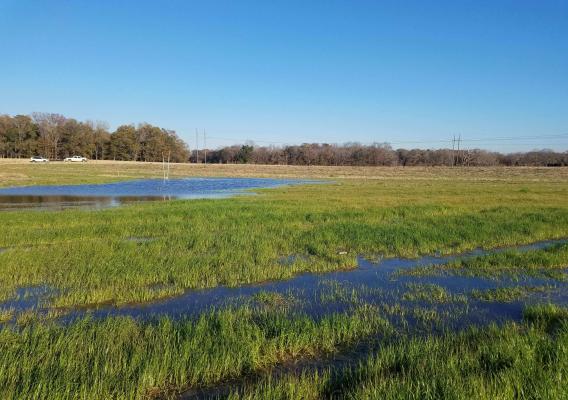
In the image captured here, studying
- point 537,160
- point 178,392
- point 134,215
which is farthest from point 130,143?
point 537,160

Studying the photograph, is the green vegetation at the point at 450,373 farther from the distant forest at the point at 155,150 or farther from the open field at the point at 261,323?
the distant forest at the point at 155,150

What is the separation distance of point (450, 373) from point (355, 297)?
4202 millimetres

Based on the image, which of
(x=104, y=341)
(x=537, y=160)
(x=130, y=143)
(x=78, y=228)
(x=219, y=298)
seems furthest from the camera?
(x=537, y=160)

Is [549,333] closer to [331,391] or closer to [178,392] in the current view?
[331,391]

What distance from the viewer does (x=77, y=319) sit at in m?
7.34

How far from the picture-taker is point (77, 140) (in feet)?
365

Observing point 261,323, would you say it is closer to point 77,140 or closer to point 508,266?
point 508,266

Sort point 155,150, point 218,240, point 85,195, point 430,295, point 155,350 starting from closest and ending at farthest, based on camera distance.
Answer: point 155,350
point 430,295
point 218,240
point 85,195
point 155,150

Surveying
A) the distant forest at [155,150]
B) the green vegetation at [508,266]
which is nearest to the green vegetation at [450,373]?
the green vegetation at [508,266]

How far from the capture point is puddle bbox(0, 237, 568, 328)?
27.8ft

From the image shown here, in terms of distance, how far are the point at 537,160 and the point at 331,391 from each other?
152455 mm

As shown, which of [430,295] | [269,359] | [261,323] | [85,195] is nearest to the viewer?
[269,359]

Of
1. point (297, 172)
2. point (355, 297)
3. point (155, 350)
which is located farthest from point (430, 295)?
point (297, 172)

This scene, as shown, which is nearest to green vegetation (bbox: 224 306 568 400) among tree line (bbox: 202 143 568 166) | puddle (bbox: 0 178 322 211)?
puddle (bbox: 0 178 322 211)
